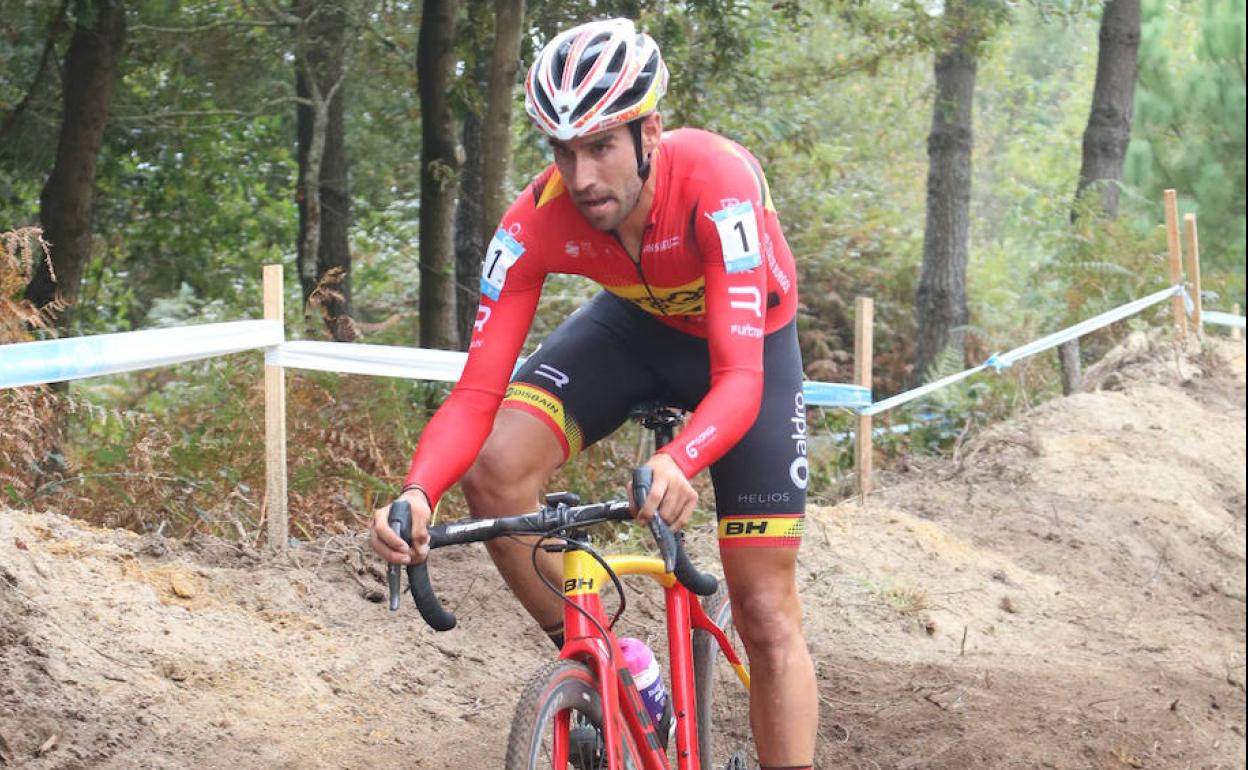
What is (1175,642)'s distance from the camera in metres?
8.39

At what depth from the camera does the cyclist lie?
12.5 feet

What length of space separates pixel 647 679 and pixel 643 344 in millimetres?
1071

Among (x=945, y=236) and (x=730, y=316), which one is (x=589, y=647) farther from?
(x=945, y=236)

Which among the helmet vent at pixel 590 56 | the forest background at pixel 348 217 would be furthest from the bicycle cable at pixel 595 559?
the forest background at pixel 348 217

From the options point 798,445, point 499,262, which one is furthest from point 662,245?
point 798,445

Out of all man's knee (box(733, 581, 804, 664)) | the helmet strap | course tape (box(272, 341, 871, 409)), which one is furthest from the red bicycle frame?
course tape (box(272, 341, 871, 409))

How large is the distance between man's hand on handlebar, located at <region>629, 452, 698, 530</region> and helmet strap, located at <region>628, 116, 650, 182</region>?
92cm

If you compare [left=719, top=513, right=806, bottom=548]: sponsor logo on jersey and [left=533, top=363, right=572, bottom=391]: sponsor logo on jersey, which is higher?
[left=533, top=363, right=572, bottom=391]: sponsor logo on jersey

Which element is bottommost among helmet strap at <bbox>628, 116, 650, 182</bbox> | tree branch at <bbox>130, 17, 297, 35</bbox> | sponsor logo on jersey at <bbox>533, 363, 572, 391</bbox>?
sponsor logo on jersey at <bbox>533, 363, 572, 391</bbox>

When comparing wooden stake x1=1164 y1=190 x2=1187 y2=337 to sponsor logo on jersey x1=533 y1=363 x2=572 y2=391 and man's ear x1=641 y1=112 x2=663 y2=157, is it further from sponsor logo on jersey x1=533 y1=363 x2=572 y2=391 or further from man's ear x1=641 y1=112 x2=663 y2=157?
man's ear x1=641 y1=112 x2=663 y2=157

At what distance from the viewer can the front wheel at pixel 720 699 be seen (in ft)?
15.8

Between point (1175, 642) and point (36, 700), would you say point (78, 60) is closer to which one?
point (36, 700)

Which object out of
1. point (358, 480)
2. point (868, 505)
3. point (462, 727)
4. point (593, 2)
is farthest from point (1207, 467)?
point (462, 727)

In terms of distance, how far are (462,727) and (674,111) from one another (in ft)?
21.4
